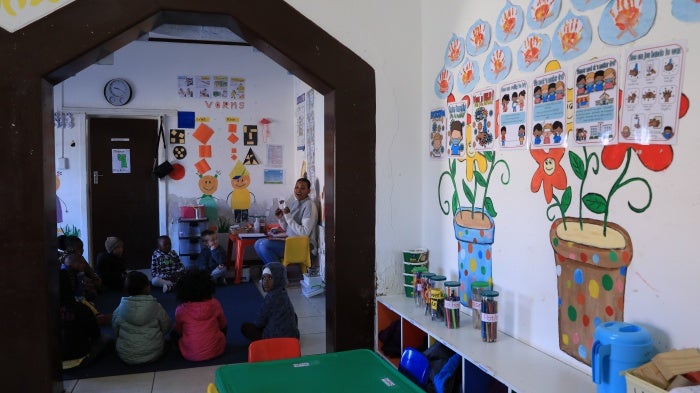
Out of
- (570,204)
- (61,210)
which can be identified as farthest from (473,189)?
(61,210)

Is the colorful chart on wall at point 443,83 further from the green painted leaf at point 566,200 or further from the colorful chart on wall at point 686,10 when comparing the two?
the colorful chart on wall at point 686,10

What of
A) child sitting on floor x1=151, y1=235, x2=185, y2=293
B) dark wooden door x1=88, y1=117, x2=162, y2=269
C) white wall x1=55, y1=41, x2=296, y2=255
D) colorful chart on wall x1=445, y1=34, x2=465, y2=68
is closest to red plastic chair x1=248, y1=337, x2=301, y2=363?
colorful chart on wall x1=445, y1=34, x2=465, y2=68

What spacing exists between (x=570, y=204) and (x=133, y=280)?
327 cm

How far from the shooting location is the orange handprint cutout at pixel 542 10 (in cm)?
223

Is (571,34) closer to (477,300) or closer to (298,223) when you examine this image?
(477,300)

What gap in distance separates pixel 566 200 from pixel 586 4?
751 millimetres

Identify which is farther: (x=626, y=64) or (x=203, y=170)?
(x=203, y=170)

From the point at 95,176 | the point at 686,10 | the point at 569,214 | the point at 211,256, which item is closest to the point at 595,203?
the point at 569,214

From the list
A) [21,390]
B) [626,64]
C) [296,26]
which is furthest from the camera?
[296,26]

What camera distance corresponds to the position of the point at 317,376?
206 cm

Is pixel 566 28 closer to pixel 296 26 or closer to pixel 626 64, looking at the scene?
pixel 626 64

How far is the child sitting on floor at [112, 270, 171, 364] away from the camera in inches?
154

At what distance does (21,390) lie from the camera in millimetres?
2717

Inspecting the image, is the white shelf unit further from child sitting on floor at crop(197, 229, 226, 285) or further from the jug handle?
child sitting on floor at crop(197, 229, 226, 285)
